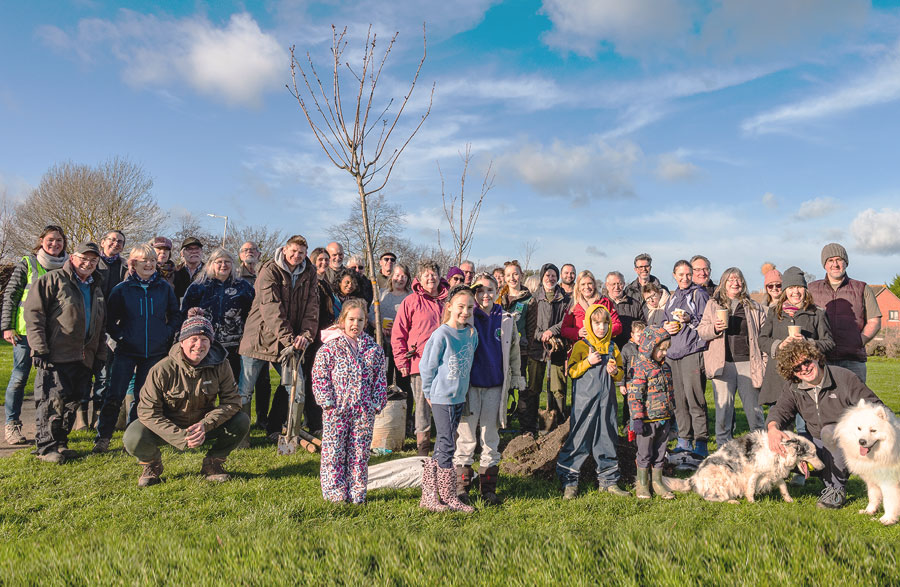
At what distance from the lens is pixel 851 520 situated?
4809mm

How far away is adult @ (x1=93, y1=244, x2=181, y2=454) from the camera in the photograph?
6.47 meters

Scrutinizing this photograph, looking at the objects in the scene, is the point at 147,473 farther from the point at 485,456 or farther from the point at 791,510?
the point at 791,510

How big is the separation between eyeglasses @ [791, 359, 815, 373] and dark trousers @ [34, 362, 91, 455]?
23.3 ft

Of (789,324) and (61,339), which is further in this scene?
(789,324)

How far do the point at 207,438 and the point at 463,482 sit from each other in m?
2.46

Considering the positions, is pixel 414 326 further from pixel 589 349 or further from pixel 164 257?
pixel 164 257

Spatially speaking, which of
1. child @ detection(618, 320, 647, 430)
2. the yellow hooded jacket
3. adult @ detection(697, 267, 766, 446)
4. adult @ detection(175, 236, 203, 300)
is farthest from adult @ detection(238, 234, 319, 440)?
adult @ detection(697, 267, 766, 446)

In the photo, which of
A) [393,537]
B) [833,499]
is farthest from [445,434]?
[833,499]

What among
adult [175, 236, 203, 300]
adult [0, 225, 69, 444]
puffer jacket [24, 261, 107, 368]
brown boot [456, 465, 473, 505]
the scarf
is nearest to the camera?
brown boot [456, 465, 473, 505]

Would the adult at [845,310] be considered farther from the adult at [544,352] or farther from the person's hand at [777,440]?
the adult at [544,352]

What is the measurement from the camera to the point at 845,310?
654cm

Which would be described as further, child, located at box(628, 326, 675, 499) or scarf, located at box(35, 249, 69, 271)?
scarf, located at box(35, 249, 69, 271)

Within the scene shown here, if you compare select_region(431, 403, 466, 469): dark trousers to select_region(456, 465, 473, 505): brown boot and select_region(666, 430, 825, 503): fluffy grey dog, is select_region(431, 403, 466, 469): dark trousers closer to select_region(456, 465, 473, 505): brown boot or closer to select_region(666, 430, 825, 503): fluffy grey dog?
select_region(456, 465, 473, 505): brown boot

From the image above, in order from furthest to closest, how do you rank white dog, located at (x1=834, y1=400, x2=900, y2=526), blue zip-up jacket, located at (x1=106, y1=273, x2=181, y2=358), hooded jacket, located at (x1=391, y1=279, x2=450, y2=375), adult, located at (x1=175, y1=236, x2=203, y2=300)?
adult, located at (x1=175, y1=236, x2=203, y2=300) → blue zip-up jacket, located at (x1=106, y1=273, x2=181, y2=358) → hooded jacket, located at (x1=391, y1=279, x2=450, y2=375) → white dog, located at (x1=834, y1=400, x2=900, y2=526)
